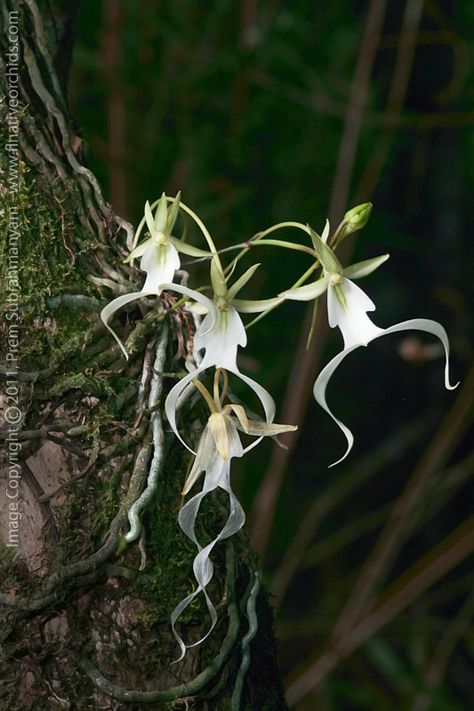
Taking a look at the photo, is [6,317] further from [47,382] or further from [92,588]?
Result: [92,588]

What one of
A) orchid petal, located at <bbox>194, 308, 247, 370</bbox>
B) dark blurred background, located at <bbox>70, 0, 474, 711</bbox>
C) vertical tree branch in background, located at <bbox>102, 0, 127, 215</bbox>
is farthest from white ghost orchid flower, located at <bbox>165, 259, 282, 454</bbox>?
vertical tree branch in background, located at <bbox>102, 0, 127, 215</bbox>

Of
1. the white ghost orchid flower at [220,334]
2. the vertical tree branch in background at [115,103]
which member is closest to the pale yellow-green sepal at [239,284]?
the white ghost orchid flower at [220,334]

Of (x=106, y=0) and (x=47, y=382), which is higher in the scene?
(x=106, y=0)

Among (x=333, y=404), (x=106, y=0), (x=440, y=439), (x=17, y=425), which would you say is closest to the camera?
(x=17, y=425)

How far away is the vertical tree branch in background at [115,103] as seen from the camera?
57.9 inches

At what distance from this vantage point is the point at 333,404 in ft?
6.09

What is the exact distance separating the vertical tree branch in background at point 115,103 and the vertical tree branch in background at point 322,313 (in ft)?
1.19

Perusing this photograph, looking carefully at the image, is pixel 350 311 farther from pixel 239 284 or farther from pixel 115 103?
pixel 115 103

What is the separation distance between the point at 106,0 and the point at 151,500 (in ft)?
3.94

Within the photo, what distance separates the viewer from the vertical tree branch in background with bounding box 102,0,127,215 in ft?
4.83

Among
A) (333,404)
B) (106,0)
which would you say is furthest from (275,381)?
(106,0)

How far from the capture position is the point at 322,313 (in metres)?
1.54

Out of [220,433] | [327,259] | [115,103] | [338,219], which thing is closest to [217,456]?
[220,433]

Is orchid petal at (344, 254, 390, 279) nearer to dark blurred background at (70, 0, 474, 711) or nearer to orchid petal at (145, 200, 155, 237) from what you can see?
orchid petal at (145, 200, 155, 237)
